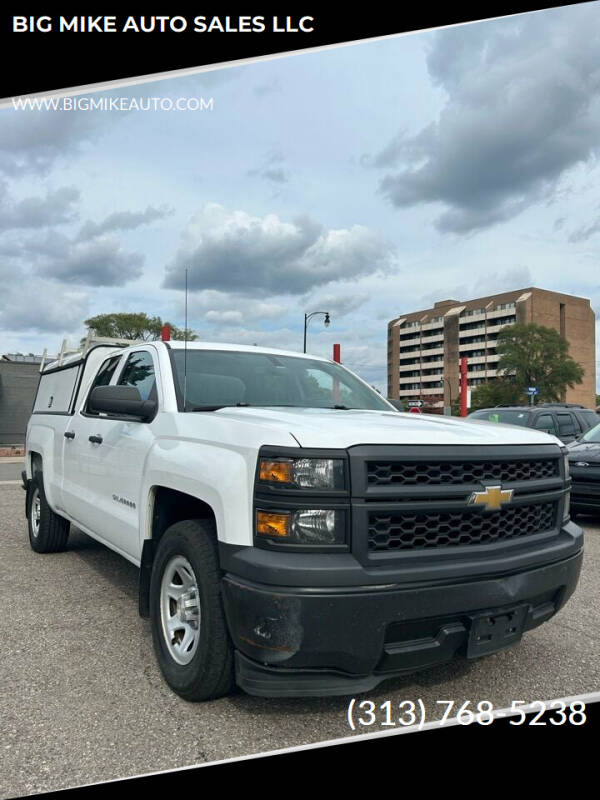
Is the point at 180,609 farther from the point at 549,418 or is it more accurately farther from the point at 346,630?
the point at 549,418

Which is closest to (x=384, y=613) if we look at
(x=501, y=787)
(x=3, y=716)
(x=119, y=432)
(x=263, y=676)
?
(x=263, y=676)

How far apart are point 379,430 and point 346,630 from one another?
0.83m

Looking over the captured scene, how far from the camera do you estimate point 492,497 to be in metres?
2.90

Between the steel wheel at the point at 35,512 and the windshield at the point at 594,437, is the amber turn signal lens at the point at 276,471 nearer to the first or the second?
the steel wheel at the point at 35,512

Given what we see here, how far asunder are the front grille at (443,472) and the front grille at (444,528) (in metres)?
0.13

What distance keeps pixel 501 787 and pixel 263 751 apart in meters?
0.94

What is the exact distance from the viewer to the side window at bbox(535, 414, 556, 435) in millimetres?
12602

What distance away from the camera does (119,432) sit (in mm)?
4227

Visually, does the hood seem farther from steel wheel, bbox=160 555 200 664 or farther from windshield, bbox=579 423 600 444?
windshield, bbox=579 423 600 444

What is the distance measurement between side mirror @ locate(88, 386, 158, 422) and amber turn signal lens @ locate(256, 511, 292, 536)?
134 centimetres

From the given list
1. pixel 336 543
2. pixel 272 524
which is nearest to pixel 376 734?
pixel 336 543

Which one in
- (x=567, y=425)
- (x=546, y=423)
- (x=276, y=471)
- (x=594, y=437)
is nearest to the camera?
(x=276, y=471)

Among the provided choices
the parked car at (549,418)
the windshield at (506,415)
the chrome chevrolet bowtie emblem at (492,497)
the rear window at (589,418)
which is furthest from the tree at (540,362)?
the chrome chevrolet bowtie emblem at (492,497)

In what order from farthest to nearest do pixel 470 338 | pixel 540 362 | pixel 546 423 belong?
pixel 470 338, pixel 540 362, pixel 546 423
